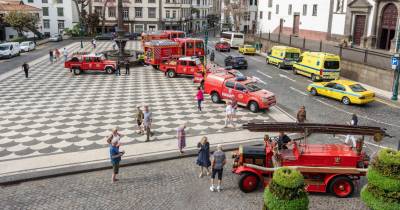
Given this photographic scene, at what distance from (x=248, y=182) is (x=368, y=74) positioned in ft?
76.6

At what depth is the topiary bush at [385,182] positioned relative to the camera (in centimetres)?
987

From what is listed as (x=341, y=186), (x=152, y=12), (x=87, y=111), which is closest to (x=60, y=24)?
(x=152, y=12)

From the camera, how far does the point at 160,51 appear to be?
126 ft

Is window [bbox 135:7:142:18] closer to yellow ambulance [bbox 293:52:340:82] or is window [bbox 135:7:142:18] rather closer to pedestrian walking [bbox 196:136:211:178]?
yellow ambulance [bbox 293:52:340:82]

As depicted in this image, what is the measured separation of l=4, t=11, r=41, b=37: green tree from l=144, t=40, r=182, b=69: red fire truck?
34.4 metres

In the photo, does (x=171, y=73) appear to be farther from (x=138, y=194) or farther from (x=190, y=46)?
(x=138, y=194)

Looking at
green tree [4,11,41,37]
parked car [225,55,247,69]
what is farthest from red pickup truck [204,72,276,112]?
green tree [4,11,41,37]

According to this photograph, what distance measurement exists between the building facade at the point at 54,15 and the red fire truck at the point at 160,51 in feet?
153

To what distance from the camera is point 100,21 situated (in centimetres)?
8069

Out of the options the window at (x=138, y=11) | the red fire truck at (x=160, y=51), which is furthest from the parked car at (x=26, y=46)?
the window at (x=138, y=11)

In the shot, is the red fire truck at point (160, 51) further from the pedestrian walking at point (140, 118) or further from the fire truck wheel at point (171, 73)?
the pedestrian walking at point (140, 118)

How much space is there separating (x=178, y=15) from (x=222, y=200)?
76633 mm

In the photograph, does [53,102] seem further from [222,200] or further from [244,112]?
[222,200]

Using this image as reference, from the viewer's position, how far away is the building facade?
257 feet
